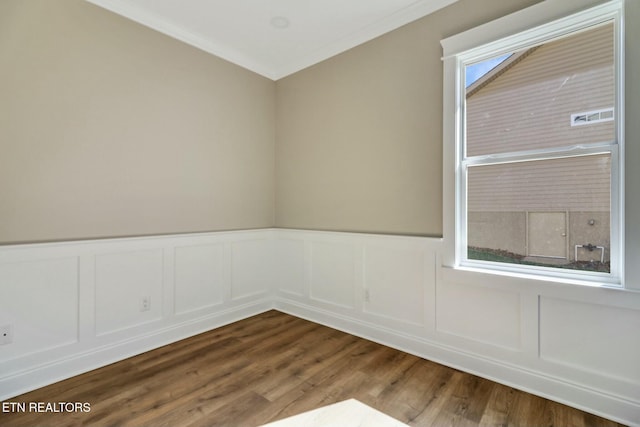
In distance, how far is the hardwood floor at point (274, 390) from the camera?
1.73 metres

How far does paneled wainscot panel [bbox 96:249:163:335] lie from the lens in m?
2.35

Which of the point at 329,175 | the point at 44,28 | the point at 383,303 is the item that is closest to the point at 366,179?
the point at 329,175

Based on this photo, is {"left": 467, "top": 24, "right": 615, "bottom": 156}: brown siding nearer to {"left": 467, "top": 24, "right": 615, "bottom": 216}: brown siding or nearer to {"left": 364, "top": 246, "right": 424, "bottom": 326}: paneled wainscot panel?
{"left": 467, "top": 24, "right": 615, "bottom": 216}: brown siding

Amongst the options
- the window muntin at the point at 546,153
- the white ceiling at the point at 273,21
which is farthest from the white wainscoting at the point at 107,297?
the window muntin at the point at 546,153

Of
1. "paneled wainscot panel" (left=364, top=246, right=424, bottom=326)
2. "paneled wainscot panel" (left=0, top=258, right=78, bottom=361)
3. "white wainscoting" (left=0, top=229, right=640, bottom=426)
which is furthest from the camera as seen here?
"paneled wainscot panel" (left=364, top=246, right=424, bottom=326)

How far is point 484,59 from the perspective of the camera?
2287 mm

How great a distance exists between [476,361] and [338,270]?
138 cm

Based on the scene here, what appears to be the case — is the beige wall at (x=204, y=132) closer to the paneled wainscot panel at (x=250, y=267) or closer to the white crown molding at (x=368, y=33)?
the white crown molding at (x=368, y=33)

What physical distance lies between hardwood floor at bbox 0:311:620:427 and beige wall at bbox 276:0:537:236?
1.10 metres

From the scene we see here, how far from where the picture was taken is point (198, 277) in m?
2.95

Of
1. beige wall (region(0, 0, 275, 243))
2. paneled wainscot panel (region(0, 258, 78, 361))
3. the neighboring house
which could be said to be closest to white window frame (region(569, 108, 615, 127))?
the neighboring house

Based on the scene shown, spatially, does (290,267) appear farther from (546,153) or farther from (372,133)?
(546,153)

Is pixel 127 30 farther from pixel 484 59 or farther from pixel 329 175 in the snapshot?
pixel 484 59

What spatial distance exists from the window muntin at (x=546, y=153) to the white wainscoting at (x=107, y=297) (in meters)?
2.29
